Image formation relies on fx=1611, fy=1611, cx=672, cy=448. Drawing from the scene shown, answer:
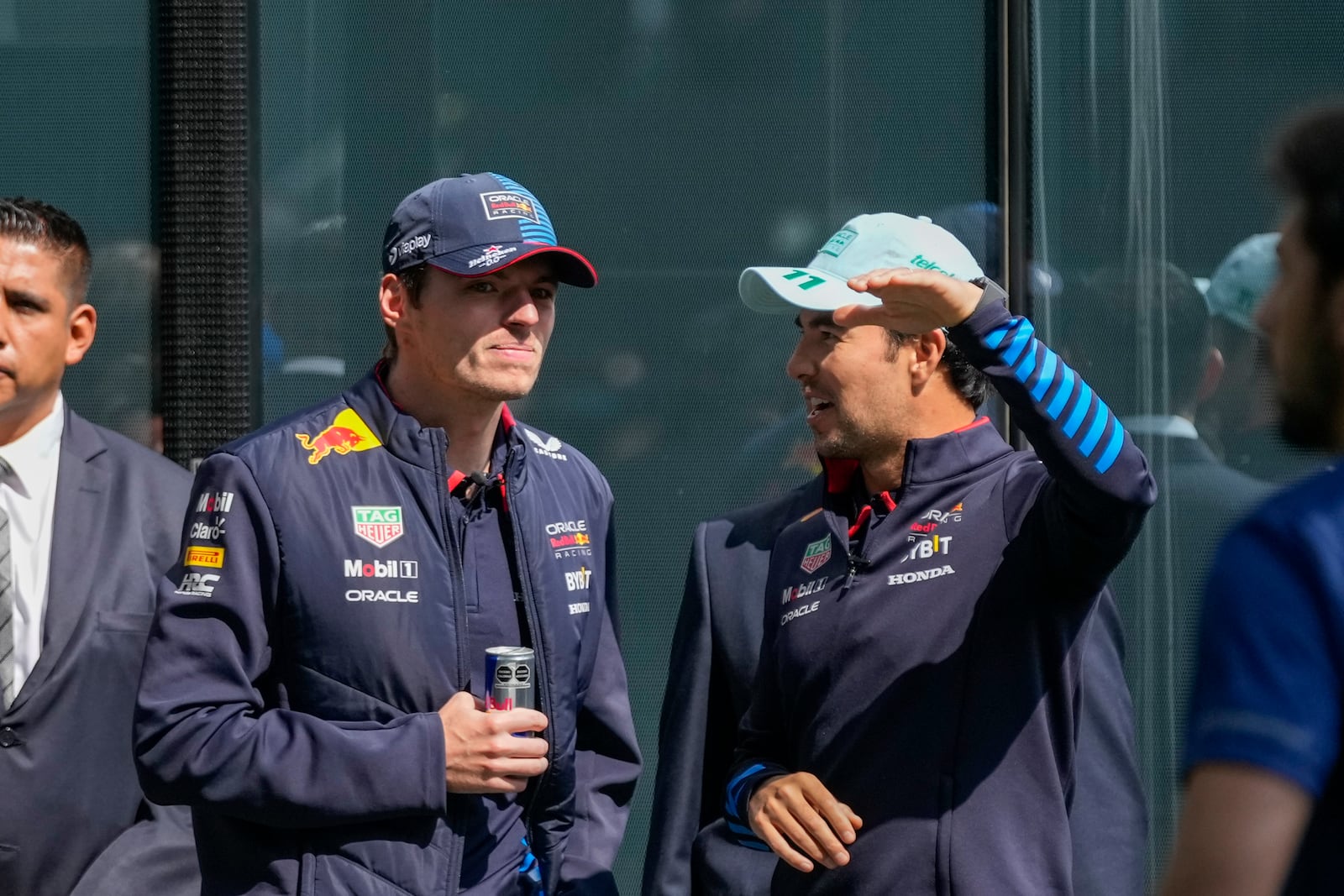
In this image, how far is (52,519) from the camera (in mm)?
3279

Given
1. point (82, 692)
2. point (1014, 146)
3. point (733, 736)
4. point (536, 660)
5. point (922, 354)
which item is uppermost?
point (1014, 146)

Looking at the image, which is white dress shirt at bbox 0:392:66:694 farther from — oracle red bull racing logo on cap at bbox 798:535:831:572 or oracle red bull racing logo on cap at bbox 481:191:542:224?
oracle red bull racing logo on cap at bbox 798:535:831:572

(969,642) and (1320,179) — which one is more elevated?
(1320,179)

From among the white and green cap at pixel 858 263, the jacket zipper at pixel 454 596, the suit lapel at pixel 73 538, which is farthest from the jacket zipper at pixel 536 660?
the suit lapel at pixel 73 538

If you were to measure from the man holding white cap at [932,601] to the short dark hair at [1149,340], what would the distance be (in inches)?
48.1

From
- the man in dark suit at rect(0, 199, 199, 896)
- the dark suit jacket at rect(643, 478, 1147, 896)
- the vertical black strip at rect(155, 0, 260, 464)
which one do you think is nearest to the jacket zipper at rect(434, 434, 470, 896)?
the dark suit jacket at rect(643, 478, 1147, 896)

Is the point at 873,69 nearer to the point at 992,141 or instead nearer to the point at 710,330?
the point at 992,141

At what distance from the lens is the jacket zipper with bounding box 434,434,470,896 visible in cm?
275

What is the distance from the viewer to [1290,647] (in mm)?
1362

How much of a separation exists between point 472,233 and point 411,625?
743 mm

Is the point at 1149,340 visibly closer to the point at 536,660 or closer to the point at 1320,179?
the point at 536,660

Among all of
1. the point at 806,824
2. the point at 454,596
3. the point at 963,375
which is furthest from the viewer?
the point at 963,375

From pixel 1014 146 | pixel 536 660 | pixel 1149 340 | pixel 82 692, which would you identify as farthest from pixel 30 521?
pixel 1149 340

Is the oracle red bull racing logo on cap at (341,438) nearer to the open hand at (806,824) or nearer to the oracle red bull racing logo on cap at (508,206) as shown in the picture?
the oracle red bull racing logo on cap at (508,206)
